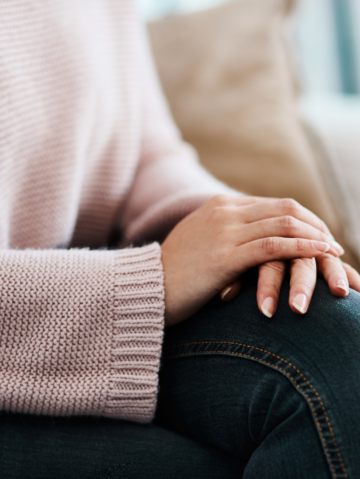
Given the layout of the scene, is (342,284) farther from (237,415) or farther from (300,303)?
(237,415)

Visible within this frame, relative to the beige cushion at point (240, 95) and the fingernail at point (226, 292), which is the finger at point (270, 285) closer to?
the fingernail at point (226, 292)

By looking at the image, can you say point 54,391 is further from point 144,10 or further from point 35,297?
point 144,10

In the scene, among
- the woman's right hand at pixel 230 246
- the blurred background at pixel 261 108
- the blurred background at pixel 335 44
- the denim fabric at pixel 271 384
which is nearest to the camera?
the denim fabric at pixel 271 384

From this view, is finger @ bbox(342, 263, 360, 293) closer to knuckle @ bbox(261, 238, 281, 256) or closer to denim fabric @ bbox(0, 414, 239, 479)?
knuckle @ bbox(261, 238, 281, 256)

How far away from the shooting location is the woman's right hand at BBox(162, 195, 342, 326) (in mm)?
467

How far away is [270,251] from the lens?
18.2 inches

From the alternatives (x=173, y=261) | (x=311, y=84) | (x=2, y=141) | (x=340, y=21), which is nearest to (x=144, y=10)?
(x=340, y=21)

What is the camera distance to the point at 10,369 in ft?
1.55

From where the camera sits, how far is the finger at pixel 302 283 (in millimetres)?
428

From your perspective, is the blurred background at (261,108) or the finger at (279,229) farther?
the blurred background at (261,108)

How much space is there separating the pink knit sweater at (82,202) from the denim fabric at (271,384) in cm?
5

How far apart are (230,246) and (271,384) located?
161 millimetres

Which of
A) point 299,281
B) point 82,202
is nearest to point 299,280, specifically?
point 299,281

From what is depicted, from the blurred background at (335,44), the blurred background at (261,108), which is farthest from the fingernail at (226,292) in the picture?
the blurred background at (335,44)
